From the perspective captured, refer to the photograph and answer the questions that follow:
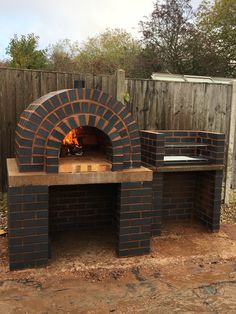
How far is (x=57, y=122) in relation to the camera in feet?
12.2

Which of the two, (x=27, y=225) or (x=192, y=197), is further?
(x=192, y=197)

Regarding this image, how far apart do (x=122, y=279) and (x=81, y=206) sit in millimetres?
1555

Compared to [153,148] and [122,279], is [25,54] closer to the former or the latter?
[153,148]

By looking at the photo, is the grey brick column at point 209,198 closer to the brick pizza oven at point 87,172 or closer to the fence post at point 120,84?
the brick pizza oven at point 87,172

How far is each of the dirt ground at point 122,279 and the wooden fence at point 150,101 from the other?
1.79 metres

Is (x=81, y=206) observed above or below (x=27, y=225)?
below

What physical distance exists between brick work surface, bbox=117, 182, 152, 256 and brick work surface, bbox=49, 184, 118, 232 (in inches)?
27.8

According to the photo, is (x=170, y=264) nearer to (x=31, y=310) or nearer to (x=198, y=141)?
(x=31, y=310)

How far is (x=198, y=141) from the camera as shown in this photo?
5.48 m

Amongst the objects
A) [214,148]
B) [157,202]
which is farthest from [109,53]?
[157,202]

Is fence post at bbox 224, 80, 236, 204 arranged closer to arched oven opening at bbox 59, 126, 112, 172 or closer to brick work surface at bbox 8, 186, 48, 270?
arched oven opening at bbox 59, 126, 112, 172

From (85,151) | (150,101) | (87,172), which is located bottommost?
(87,172)

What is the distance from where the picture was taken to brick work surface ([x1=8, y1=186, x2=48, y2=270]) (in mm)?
3693

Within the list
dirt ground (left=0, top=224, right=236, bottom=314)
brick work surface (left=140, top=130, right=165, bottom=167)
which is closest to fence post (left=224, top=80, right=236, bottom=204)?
dirt ground (left=0, top=224, right=236, bottom=314)
